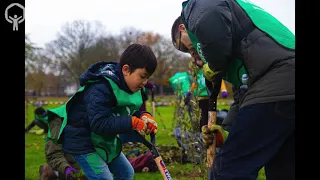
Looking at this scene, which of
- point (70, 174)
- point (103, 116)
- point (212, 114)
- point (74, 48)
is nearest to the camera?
point (212, 114)

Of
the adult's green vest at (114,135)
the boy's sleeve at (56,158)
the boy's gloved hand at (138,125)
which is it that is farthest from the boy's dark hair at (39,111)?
the boy's gloved hand at (138,125)

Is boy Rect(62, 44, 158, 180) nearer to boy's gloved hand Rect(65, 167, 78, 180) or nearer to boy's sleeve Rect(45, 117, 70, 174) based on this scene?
boy's gloved hand Rect(65, 167, 78, 180)

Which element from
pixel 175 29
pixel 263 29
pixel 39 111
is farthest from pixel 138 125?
pixel 39 111

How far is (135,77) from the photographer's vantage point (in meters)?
3.07

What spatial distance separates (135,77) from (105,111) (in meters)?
0.38

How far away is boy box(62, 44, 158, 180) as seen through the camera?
2.90 metres

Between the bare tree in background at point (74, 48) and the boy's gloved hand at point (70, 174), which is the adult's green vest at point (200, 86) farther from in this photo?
the bare tree in background at point (74, 48)

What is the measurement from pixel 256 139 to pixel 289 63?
45 centimetres

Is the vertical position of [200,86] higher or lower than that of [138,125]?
higher

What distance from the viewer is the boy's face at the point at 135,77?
3.07 meters

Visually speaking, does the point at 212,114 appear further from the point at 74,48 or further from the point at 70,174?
→ the point at 74,48
